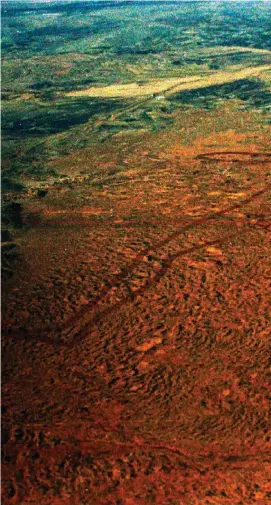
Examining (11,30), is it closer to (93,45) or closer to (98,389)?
(93,45)

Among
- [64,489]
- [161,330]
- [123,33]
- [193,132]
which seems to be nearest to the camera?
[64,489]

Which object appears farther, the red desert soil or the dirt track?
the dirt track

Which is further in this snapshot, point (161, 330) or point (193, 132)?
point (193, 132)

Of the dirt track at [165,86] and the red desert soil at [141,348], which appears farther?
the dirt track at [165,86]

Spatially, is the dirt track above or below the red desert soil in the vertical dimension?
below

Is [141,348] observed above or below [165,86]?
above

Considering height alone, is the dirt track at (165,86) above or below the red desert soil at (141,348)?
below

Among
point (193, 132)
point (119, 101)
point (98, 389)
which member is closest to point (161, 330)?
point (98, 389)

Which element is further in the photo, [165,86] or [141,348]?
[165,86]
